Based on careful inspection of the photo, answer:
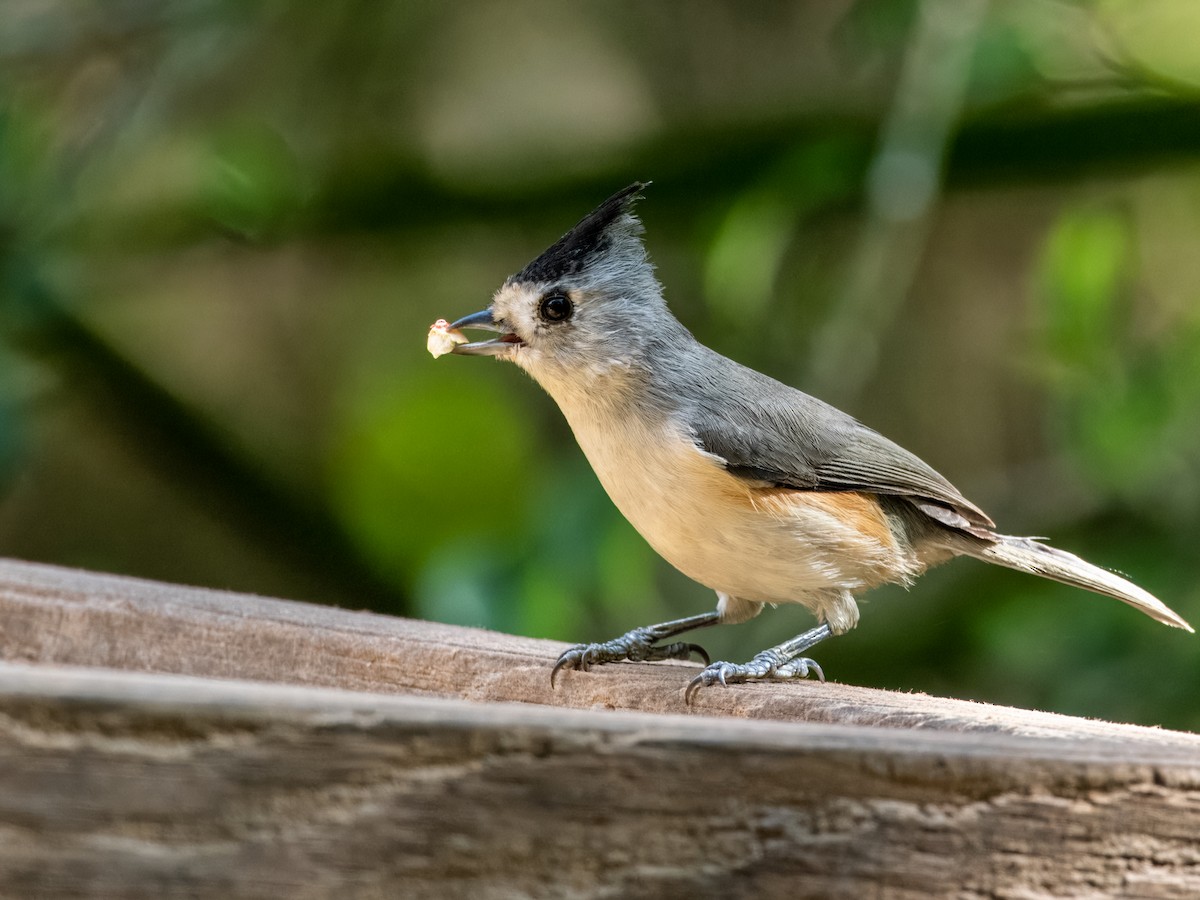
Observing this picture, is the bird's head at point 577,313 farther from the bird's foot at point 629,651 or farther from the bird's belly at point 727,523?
the bird's foot at point 629,651

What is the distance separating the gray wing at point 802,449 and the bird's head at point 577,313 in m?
0.19

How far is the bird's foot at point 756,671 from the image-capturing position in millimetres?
1916

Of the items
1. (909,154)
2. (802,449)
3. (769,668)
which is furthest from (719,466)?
(909,154)

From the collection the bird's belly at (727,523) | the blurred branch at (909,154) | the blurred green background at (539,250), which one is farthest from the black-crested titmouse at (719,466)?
the blurred branch at (909,154)

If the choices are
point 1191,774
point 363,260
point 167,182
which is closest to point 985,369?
point 363,260

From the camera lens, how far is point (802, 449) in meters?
2.56

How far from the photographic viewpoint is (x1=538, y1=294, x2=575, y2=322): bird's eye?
2.63 meters

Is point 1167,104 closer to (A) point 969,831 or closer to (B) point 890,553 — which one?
(B) point 890,553

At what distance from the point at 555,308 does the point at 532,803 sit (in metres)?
1.76

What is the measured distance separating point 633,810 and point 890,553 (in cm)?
167

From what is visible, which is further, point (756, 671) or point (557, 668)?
point (756, 671)

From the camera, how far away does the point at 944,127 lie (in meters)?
3.41

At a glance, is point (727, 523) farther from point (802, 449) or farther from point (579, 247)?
point (579, 247)

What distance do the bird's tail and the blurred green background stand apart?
368 mm
